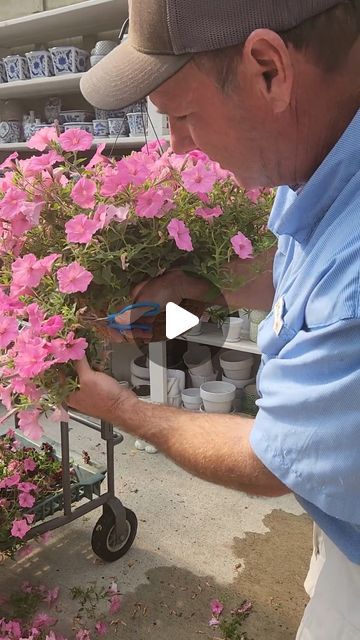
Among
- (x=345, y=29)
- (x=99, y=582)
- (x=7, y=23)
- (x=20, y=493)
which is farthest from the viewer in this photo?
(x=7, y=23)

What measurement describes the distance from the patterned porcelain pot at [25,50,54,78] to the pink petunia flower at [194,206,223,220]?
6.61ft

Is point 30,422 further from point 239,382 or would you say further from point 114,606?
point 239,382

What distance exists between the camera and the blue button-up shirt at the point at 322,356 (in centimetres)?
48

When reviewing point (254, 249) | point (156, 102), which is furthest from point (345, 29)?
point (254, 249)

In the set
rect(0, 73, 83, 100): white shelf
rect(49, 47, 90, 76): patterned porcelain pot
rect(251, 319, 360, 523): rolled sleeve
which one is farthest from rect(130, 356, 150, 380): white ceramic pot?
rect(49, 47, 90, 76): patterned porcelain pot

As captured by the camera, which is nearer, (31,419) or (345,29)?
(345,29)

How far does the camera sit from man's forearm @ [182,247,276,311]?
2.38 ft

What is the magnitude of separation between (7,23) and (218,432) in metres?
2.50

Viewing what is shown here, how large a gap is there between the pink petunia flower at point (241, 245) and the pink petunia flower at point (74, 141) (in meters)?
0.22

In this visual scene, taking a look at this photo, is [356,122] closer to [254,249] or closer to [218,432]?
[254,249]

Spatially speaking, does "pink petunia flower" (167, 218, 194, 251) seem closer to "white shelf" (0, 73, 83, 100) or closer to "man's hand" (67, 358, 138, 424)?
"man's hand" (67, 358, 138, 424)

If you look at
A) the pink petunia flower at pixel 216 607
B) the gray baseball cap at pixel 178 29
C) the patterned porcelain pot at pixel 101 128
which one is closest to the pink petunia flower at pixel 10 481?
the pink petunia flower at pixel 216 607

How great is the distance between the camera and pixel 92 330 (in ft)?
2.14

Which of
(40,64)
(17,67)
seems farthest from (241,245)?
(17,67)
